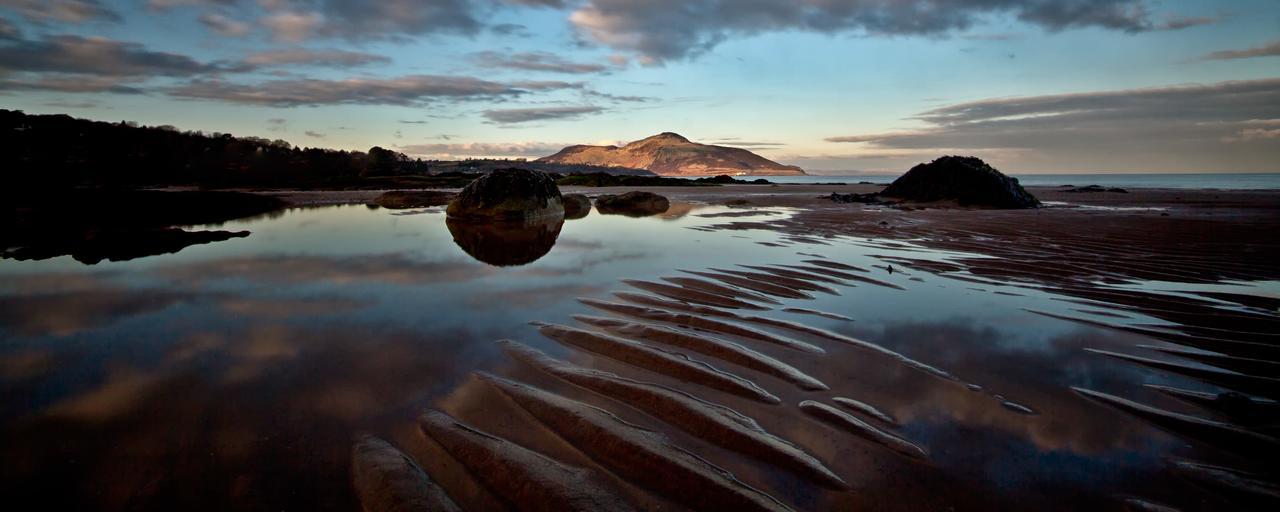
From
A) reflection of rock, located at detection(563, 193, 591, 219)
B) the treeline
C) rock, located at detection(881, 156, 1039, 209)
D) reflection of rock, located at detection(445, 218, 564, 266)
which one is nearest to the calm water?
reflection of rock, located at detection(445, 218, 564, 266)

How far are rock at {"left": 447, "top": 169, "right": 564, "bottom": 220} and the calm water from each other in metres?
7.22

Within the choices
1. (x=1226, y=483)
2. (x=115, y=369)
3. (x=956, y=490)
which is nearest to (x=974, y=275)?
(x=1226, y=483)

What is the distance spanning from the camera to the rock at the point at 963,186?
1816 cm

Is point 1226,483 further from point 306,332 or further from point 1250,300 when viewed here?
point 306,332

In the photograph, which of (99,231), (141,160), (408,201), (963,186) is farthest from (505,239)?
(141,160)

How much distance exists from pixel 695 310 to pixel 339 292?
11.5ft

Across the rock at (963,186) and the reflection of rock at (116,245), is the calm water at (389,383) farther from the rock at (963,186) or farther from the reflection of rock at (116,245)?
the rock at (963,186)

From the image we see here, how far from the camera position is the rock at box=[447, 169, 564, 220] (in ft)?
43.9

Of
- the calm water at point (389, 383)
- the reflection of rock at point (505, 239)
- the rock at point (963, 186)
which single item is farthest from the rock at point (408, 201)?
the rock at point (963, 186)

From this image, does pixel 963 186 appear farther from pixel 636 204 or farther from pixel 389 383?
pixel 389 383

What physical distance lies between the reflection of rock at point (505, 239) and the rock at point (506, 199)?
0.29 metres

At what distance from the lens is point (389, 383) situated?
115 inches

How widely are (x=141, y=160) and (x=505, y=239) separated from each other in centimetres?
4152

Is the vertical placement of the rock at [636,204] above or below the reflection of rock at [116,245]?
above
